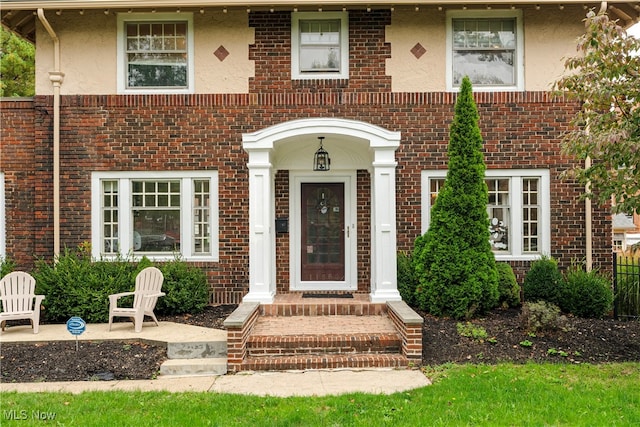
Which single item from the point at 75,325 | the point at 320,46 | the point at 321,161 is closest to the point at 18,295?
the point at 75,325

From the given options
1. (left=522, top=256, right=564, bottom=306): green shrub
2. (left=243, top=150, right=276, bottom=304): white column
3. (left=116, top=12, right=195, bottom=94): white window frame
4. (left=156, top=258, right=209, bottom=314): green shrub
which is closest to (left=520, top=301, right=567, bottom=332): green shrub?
(left=522, top=256, right=564, bottom=306): green shrub

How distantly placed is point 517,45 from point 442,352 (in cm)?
598

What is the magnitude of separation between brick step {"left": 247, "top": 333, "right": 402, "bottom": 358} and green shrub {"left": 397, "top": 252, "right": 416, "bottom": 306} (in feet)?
6.21

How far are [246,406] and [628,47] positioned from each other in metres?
6.02

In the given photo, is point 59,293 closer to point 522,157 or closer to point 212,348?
point 212,348

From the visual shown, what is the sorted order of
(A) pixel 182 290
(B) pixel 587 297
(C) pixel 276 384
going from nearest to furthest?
(C) pixel 276 384
(B) pixel 587 297
(A) pixel 182 290

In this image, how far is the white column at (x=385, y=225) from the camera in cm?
809

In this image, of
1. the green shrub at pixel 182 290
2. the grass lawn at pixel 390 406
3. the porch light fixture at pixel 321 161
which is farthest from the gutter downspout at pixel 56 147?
the porch light fixture at pixel 321 161

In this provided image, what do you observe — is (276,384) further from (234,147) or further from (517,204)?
(517,204)

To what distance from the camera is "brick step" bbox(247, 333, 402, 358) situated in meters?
6.60

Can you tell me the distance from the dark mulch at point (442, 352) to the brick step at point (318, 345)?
554mm

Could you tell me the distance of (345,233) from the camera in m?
9.49

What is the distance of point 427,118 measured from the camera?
929 cm

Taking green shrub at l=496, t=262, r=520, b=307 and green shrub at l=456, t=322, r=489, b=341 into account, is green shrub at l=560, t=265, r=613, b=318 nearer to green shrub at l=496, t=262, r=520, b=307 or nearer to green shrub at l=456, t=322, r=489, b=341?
green shrub at l=496, t=262, r=520, b=307
